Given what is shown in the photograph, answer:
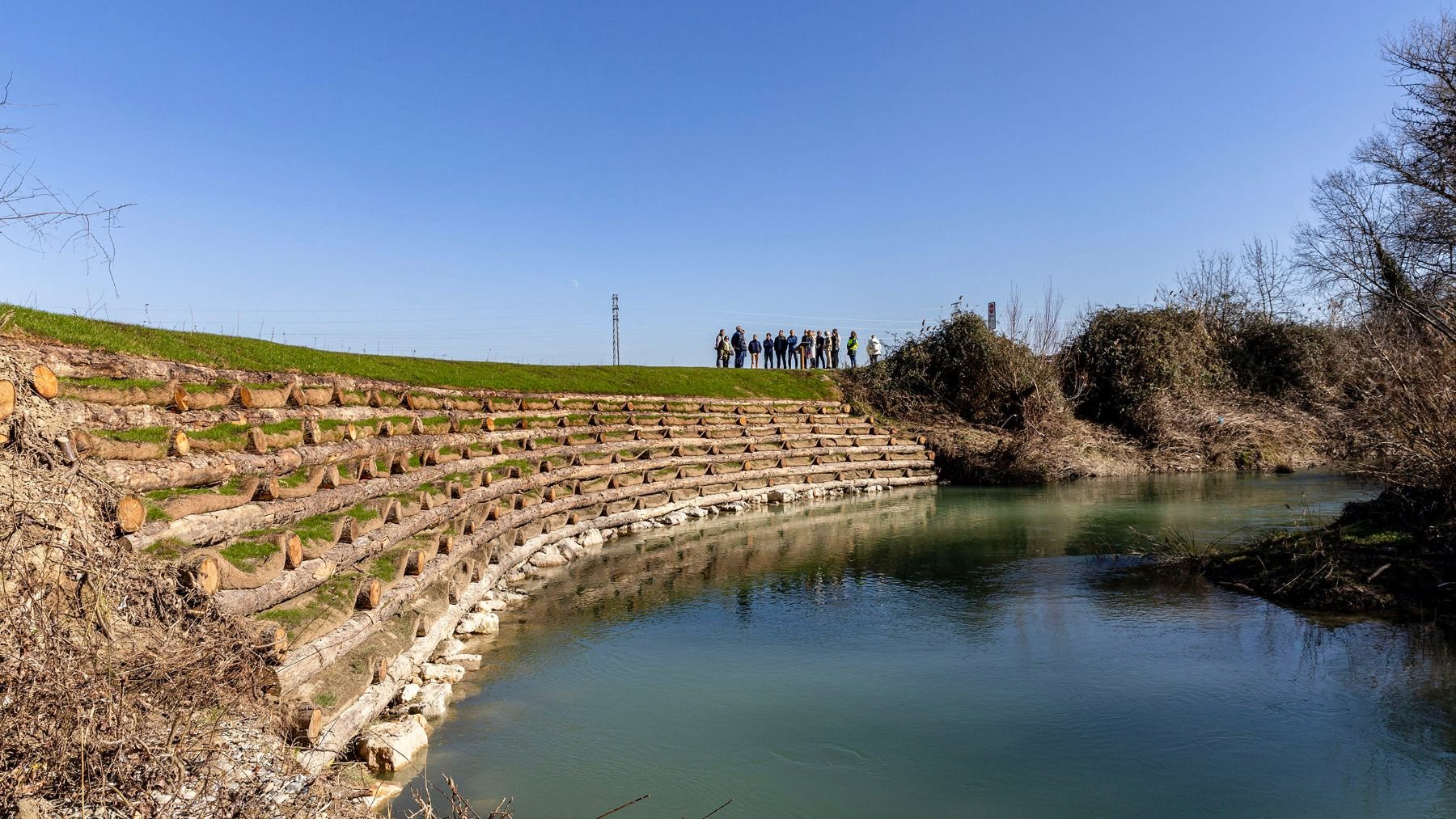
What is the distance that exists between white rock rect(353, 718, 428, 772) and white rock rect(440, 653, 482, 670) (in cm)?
209

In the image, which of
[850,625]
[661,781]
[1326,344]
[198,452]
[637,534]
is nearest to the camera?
[661,781]

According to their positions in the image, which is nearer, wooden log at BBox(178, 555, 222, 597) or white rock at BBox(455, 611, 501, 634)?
wooden log at BBox(178, 555, 222, 597)

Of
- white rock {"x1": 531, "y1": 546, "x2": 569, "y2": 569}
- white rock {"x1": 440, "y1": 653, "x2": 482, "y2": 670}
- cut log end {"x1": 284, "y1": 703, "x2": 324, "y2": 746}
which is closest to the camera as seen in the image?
cut log end {"x1": 284, "y1": 703, "x2": 324, "y2": 746}

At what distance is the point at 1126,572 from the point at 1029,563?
4.94 feet

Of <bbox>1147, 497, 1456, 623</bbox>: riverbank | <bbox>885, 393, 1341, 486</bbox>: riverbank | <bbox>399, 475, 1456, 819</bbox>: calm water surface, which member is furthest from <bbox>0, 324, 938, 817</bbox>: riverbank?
<bbox>885, 393, 1341, 486</bbox>: riverbank

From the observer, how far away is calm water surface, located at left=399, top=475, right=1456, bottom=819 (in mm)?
6188

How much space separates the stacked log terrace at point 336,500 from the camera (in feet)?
21.5

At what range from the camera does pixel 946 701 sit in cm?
792

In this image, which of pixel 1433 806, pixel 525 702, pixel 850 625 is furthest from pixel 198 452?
pixel 1433 806

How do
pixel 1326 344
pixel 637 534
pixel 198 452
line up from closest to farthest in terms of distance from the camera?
pixel 198 452 → pixel 637 534 → pixel 1326 344

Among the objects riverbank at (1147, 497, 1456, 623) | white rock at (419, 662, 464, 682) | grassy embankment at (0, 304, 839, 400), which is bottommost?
white rock at (419, 662, 464, 682)

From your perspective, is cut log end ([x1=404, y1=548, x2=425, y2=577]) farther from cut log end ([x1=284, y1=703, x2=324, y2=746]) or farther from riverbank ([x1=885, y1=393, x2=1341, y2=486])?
riverbank ([x1=885, y1=393, x2=1341, y2=486])

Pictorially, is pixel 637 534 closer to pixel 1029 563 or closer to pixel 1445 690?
pixel 1029 563

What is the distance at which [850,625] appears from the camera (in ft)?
34.8
